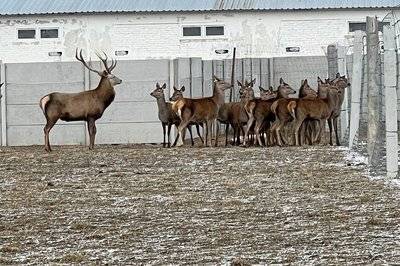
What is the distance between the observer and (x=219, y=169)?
14.0 meters

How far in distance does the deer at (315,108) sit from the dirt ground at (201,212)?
2451 millimetres

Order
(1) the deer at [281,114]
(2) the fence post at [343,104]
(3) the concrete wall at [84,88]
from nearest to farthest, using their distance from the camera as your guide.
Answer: (1) the deer at [281,114] < (2) the fence post at [343,104] < (3) the concrete wall at [84,88]

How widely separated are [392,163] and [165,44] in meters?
21.0

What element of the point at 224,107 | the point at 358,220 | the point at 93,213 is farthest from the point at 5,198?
the point at 224,107

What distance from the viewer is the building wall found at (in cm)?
3247

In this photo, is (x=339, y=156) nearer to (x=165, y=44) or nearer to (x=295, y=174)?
(x=295, y=174)

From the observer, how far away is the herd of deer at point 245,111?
17.9m

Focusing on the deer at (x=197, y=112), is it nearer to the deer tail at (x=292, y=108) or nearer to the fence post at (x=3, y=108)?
the deer tail at (x=292, y=108)

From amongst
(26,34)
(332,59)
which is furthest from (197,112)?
(26,34)

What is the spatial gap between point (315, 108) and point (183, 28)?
15.3 meters

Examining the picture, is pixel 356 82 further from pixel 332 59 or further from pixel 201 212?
pixel 201 212

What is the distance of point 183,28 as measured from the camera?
32812mm

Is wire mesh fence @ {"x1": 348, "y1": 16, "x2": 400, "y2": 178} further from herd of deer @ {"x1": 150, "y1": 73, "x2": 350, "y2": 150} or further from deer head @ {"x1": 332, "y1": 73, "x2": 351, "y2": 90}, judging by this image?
herd of deer @ {"x1": 150, "y1": 73, "x2": 350, "y2": 150}

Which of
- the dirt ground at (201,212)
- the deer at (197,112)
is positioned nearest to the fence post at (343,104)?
the deer at (197,112)
